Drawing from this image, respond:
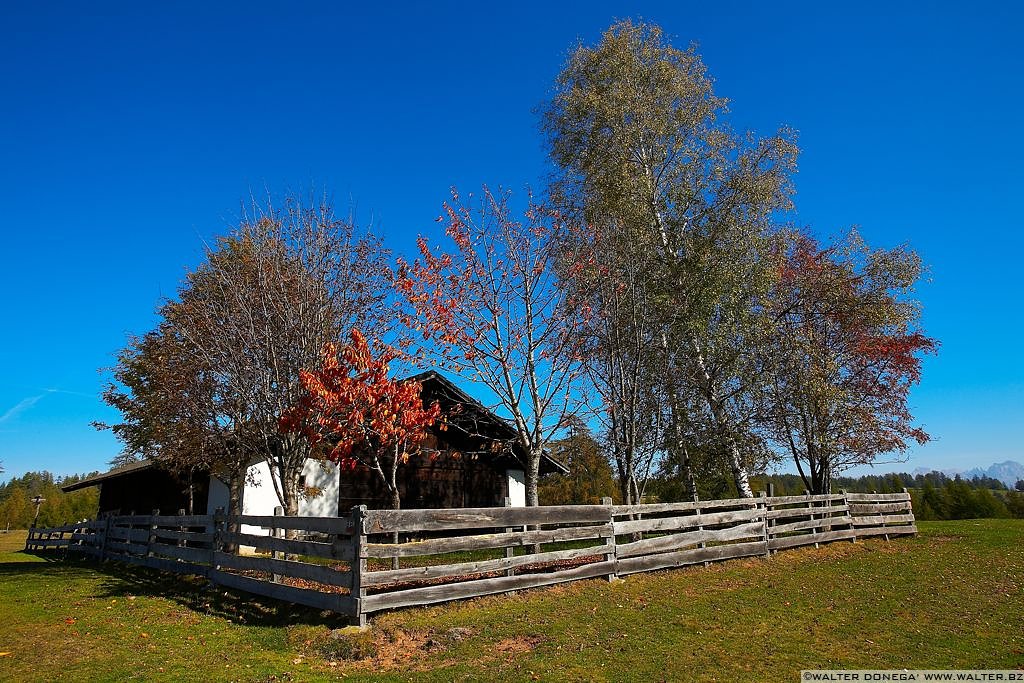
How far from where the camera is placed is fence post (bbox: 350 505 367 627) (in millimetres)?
9156

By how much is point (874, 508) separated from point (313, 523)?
17336 mm

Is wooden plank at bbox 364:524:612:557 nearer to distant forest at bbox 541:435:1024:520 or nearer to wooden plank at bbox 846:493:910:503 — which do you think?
distant forest at bbox 541:435:1024:520

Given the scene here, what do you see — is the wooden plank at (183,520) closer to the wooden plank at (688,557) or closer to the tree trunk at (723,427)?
the wooden plank at (688,557)

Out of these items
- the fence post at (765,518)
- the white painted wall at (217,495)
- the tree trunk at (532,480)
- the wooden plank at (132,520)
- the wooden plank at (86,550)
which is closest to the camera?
the tree trunk at (532,480)

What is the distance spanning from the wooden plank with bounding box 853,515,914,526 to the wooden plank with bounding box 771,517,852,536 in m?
0.47

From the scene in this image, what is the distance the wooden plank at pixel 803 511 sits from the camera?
1670 centimetres

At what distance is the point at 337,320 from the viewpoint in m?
15.6

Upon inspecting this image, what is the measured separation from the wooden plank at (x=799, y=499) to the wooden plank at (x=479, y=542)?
639cm

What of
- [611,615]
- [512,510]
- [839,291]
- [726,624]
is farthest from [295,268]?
[839,291]

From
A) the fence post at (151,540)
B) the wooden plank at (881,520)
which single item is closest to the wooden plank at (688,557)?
the wooden plank at (881,520)

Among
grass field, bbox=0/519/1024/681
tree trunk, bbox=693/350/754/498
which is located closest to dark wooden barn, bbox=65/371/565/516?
tree trunk, bbox=693/350/754/498

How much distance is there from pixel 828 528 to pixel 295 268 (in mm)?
16541

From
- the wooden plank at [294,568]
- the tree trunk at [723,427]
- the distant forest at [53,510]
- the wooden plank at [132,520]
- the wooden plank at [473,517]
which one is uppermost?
the tree trunk at [723,427]

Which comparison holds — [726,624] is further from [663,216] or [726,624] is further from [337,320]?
[663,216]
